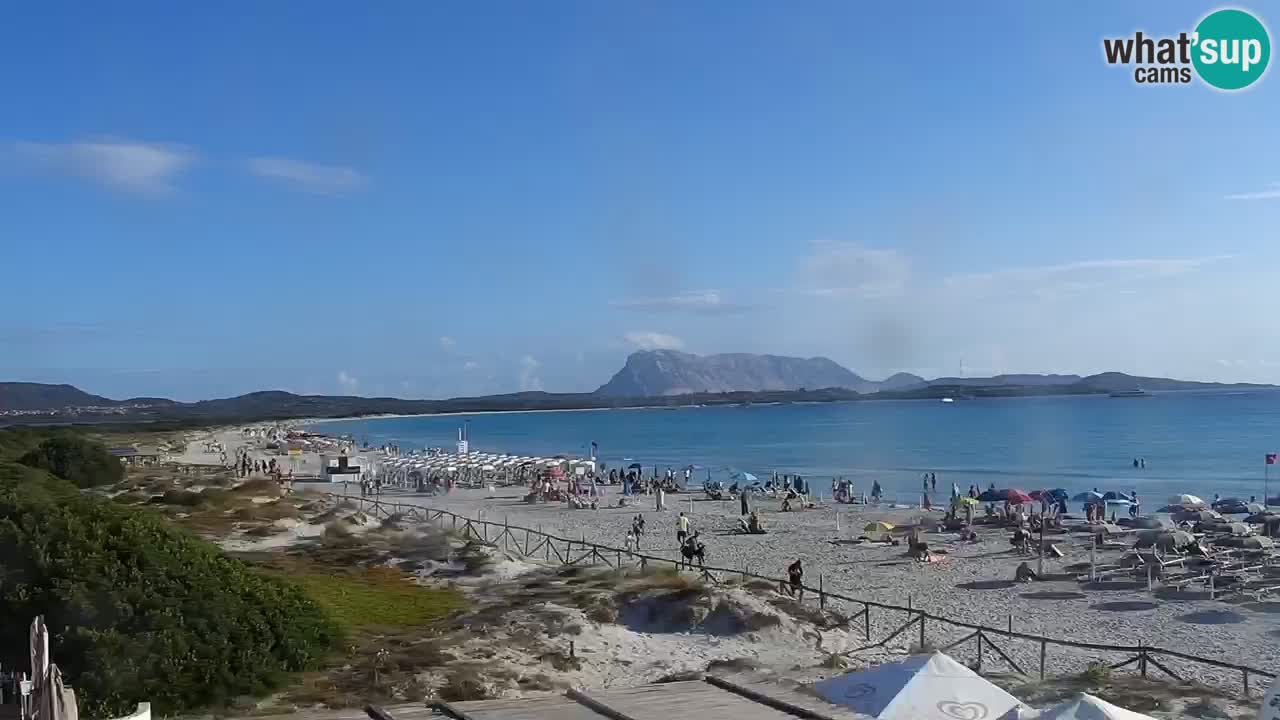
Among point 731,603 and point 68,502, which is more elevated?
point 68,502

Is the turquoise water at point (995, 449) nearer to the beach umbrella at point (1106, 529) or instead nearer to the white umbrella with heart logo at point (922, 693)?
the beach umbrella at point (1106, 529)

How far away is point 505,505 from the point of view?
4309 centimetres

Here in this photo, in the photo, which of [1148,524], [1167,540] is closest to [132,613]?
[1167,540]

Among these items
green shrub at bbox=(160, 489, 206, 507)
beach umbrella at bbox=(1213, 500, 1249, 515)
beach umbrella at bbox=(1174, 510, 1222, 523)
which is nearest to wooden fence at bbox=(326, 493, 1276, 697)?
green shrub at bbox=(160, 489, 206, 507)

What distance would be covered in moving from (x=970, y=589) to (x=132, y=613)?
16.6 meters

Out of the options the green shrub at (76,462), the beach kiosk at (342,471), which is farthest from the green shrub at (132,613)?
the beach kiosk at (342,471)

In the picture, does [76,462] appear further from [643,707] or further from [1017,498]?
[643,707]

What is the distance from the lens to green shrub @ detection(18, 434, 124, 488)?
38.5 meters

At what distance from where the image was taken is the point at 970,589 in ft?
73.5

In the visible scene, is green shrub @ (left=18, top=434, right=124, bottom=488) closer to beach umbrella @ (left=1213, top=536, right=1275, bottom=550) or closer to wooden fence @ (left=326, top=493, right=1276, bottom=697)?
wooden fence @ (left=326, top=493, right=1276, bottom=697)

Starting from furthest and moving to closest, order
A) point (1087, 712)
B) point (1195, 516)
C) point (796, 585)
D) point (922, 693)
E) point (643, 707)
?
point (1195, 516), point (796, 585), point (643, 707), point (922, 693), point (1087, 712)

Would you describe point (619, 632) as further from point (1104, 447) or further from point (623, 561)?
point (1104, 447)

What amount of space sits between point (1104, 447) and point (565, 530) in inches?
2595

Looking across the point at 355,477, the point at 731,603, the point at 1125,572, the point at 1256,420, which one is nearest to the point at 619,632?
the point at 731,603
